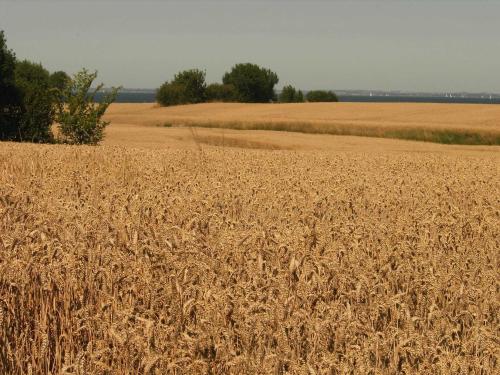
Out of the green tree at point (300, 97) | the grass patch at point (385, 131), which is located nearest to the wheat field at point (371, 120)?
the grass patch at point (385, 131)

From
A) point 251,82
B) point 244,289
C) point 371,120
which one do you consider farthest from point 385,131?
point 251,82

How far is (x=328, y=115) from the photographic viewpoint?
62750 mm

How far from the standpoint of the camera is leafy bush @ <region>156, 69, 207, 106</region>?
329 feet

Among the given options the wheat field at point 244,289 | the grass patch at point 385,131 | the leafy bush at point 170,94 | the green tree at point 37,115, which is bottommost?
the grass patch at point 385,131

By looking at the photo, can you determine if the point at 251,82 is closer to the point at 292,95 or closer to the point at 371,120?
the point at 292,95

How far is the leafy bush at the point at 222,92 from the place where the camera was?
108 metres

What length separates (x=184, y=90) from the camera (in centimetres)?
10062

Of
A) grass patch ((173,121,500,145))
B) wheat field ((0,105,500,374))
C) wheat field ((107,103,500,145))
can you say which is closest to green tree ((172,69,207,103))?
wheat field ((107,103,500,145))

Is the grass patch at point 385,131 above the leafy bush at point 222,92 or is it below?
below

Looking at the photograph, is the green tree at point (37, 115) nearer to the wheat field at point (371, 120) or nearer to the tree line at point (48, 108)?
the tree line at point (48, 108)

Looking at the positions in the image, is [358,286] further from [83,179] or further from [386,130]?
[386,130]

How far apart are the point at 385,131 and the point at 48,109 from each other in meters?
22.1

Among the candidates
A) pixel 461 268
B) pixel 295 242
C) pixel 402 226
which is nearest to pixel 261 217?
pixel 402 226

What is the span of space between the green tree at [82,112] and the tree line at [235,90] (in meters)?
69.9
